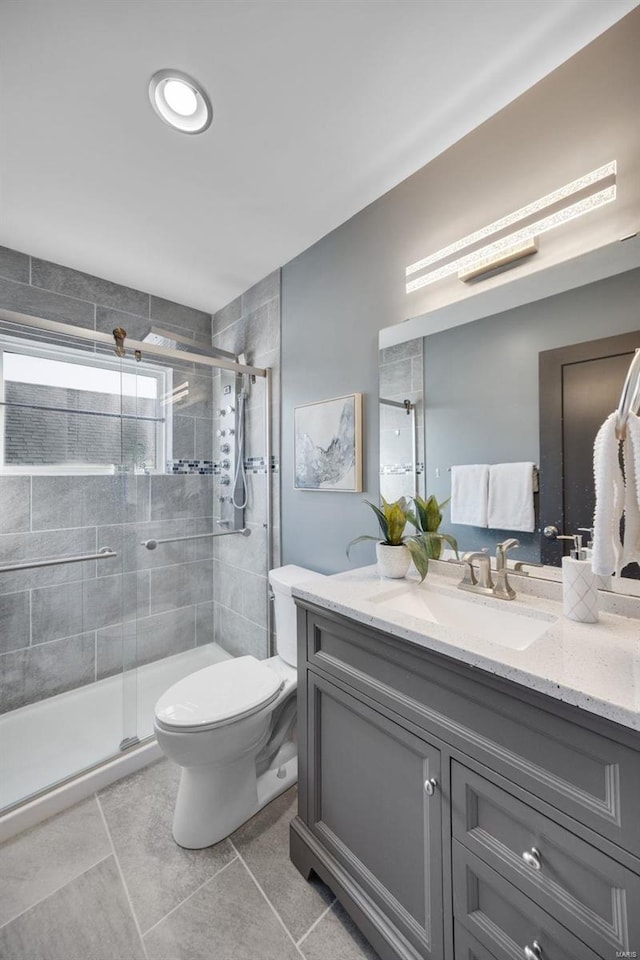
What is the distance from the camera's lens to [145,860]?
1.30 m

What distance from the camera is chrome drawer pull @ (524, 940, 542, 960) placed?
713 mm

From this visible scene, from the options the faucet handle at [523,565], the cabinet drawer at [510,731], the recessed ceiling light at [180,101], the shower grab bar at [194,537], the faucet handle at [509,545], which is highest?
the recessed ceiling light at [180,101]

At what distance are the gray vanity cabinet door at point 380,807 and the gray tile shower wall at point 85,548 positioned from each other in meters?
1.29

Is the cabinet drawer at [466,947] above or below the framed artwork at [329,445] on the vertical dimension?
below

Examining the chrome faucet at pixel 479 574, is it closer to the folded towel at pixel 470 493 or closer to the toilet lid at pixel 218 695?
the folded towel at pixel 470 493

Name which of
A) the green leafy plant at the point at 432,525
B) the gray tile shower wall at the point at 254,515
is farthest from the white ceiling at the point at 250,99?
the green leafy plant at the point at 432,525

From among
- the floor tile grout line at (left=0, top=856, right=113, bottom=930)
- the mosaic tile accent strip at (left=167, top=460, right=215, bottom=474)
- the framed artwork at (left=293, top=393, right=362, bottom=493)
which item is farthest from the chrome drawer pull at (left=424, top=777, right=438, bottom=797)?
the mosaic tile accent strip at (left=167, top=460, right=215, bottom=474)

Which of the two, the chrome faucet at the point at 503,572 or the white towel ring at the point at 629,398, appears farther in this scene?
the chrome faucet at the point at 503,572

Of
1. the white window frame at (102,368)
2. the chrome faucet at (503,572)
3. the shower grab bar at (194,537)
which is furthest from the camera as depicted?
the shower grab bar at (194,537)

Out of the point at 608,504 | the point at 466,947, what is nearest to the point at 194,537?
the point at 466,947

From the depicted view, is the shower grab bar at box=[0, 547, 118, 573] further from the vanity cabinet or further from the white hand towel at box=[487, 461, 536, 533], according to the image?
the white hand towel at box=[487, 461, 536, 533]

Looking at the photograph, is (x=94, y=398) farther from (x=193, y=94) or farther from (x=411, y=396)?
(x=411, y=396)

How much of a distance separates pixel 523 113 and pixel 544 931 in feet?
6.84

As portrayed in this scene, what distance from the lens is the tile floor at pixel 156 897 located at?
3.47 feet
